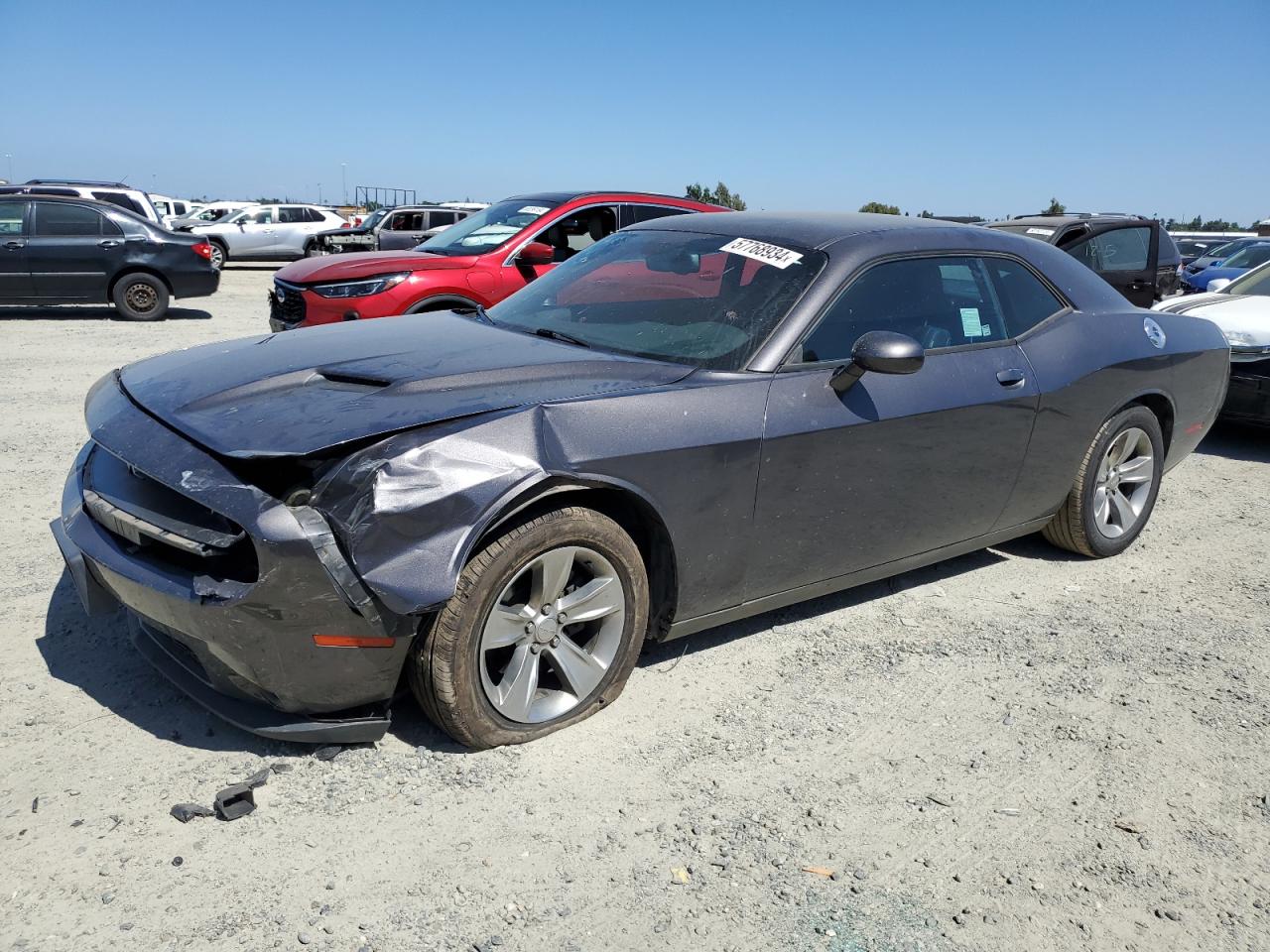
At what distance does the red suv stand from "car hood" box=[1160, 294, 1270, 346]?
430 centimetres

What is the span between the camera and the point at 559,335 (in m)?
3.98

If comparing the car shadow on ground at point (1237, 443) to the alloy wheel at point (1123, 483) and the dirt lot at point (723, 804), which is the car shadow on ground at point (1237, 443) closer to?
the alloy wheel at point (1123, 483)

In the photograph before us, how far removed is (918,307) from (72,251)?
479 inches

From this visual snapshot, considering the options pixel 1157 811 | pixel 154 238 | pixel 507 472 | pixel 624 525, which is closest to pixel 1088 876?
pixel 1157 811

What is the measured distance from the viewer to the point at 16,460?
5879 mm

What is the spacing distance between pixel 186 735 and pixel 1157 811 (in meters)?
2.89

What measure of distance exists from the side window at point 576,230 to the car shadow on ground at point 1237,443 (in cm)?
494

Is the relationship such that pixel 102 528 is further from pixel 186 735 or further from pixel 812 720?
pixel 812 720

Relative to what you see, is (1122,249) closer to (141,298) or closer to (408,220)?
(141,298)

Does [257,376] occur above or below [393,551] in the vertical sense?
above

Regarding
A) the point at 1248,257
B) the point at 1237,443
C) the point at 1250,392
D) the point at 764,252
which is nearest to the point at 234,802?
the point at 764,252

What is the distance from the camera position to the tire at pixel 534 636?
293 centimetres

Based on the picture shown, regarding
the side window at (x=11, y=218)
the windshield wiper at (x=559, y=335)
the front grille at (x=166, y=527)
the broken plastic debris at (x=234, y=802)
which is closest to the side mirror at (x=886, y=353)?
the windshield wiper at (x=559, y=335)

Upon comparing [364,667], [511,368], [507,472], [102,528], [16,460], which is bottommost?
[16,460]
